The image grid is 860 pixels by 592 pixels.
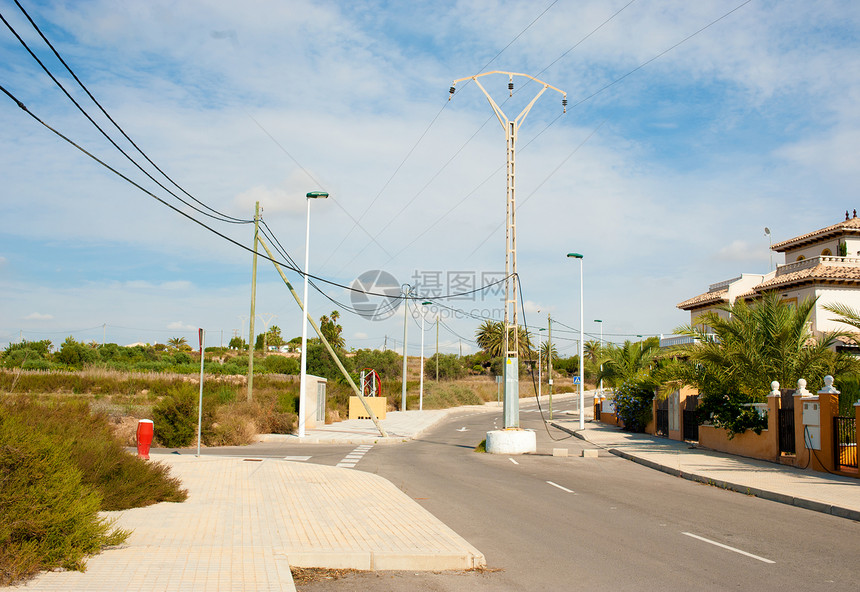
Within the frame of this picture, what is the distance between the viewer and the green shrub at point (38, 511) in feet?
20.1

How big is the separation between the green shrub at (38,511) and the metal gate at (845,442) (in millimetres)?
16361

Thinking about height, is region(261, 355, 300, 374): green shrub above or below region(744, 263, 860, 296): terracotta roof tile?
below

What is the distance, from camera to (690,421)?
27453 millimetres

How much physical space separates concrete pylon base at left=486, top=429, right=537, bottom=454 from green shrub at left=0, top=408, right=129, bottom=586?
1701 centimetres

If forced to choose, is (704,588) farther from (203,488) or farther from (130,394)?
(130,394)

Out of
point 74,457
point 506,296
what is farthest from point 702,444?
point 74,457

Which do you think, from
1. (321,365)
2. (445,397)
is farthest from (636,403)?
(445,397)

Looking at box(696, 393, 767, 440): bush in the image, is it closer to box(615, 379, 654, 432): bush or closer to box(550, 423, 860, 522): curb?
box(550, 423, 860, 522): curb

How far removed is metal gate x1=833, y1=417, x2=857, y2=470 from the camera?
16500 mm

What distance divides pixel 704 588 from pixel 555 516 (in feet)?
14.5

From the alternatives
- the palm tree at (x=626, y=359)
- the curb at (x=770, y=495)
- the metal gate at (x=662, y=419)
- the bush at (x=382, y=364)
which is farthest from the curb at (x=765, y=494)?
the bush at (x=382, y=364)

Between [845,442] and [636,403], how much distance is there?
1792cm

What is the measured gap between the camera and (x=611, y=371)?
4538 cm

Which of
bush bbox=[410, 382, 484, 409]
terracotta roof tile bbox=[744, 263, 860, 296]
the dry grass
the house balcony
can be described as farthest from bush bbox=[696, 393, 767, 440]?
bush bbox=[410, 382, 484, 409]
